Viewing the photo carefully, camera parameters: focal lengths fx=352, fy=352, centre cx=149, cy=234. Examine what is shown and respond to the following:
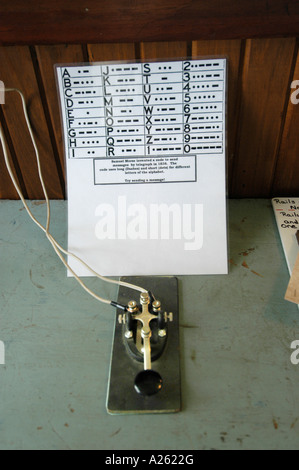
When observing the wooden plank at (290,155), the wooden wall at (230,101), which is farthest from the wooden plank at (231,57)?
the wooden plank at (290,155)

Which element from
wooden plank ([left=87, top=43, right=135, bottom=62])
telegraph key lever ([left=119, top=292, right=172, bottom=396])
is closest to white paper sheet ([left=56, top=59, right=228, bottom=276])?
wooden plank ([left=87, top=43, right=135, bottom=62])

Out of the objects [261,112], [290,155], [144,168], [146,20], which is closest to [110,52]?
[146,20]

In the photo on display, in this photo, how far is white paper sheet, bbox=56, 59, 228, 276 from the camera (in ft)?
2.39

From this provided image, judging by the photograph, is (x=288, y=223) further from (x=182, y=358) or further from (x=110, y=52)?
(x=110, y=52)

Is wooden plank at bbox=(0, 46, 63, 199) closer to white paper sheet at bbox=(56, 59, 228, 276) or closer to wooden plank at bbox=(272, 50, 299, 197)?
white paper sheet at bbox=(56, 59, 228, 276)

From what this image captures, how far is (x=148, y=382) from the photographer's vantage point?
553 millimetres

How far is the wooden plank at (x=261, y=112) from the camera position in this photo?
2.32ft

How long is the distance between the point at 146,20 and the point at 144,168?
28 centimetres

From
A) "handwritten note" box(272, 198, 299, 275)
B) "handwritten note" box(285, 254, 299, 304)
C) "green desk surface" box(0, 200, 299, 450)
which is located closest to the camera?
"green desk surface" box(0, 200, 299, 450)

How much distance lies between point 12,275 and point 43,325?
0.53ft

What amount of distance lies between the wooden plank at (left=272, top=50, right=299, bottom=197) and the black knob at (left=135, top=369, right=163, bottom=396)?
0.58 metres

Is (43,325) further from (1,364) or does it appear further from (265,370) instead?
(265,370)

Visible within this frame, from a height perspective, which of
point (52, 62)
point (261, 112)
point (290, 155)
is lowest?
point (290, 155)
